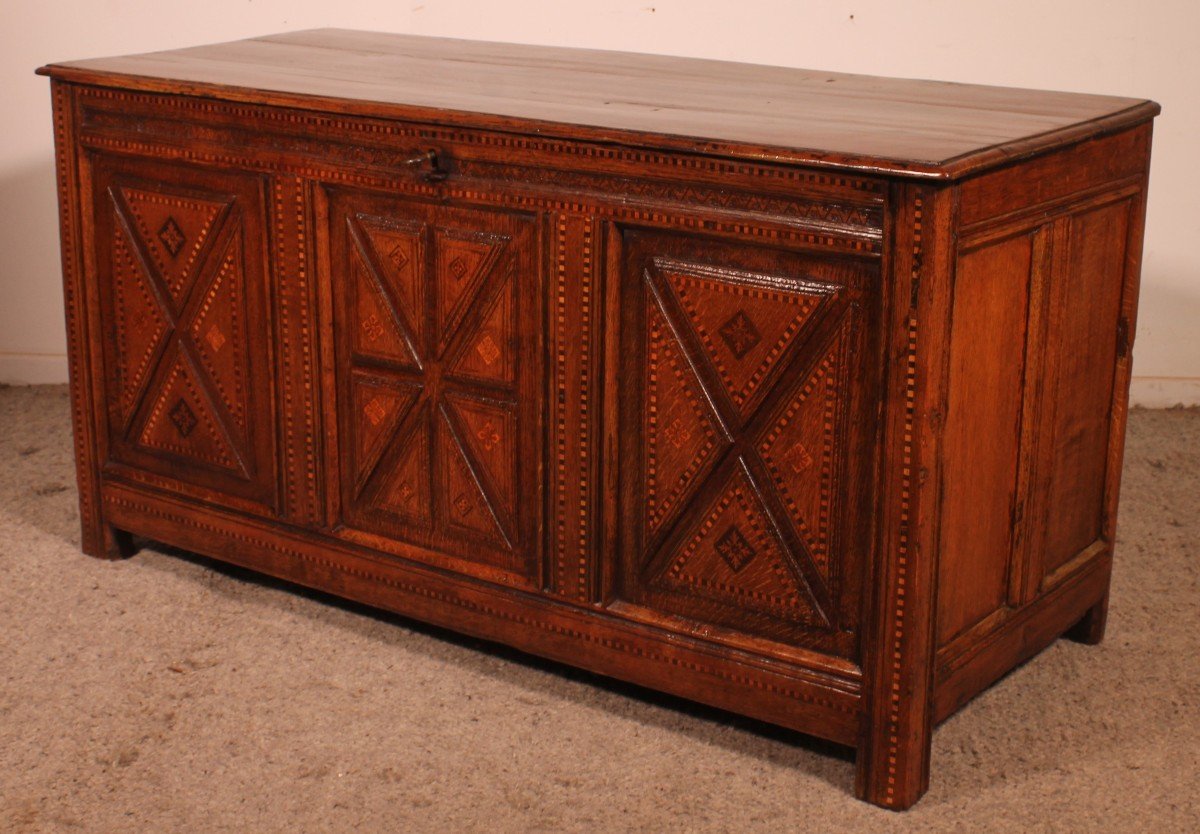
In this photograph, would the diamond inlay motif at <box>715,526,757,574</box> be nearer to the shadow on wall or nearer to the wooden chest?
the wooden chest

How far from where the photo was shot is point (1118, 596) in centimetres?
327

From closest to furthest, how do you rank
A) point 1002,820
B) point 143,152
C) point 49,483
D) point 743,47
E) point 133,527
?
point 1002,820, point 143,152, point 133,527, point 49,483, point 743,47

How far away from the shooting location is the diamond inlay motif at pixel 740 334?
251 centimetres

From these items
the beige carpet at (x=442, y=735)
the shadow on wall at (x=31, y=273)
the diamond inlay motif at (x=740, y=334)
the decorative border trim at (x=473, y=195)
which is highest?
the decorative border trim at (x=473, y=195)

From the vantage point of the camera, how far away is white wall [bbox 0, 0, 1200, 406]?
4094 millimetres

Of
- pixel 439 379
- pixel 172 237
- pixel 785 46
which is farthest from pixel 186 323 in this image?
pixel 785 46

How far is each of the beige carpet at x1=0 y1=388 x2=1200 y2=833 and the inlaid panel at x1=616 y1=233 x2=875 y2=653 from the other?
0.25 metres

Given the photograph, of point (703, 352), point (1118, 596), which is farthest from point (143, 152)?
point (1118, 596)

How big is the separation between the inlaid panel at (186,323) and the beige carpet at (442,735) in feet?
0.82

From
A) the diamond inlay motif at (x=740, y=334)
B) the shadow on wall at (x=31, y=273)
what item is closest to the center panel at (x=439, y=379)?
the diamond inlay motif at (x=740, y=334)

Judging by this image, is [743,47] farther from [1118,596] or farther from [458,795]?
[458,795]

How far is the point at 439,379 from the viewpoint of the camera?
2.87 metres

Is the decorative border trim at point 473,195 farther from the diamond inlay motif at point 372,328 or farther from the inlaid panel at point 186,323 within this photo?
the diamond inlay motif at point 372,328

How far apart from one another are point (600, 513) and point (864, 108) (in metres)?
0.76
